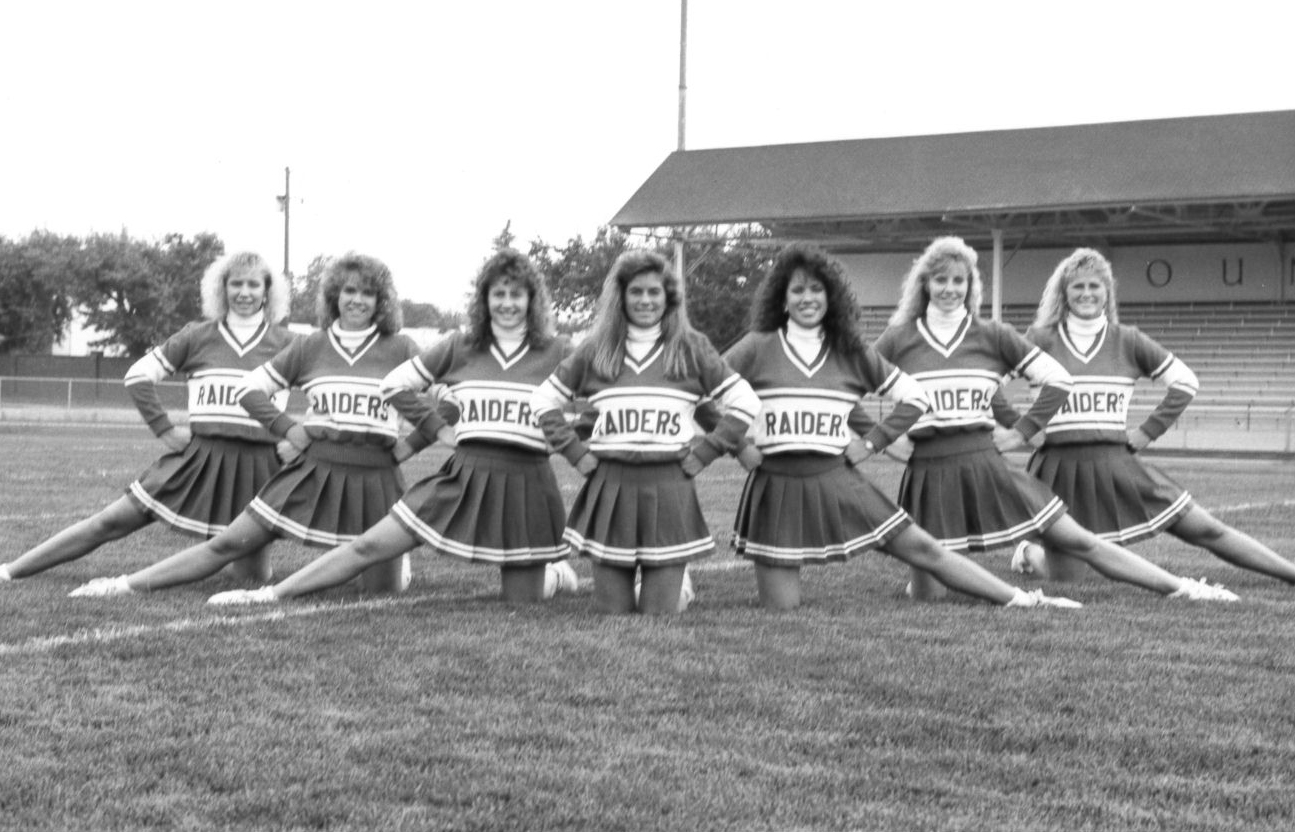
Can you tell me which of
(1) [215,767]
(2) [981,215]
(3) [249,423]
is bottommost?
(1) [215,767]

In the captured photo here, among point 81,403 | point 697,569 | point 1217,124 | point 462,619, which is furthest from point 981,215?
point 462,619

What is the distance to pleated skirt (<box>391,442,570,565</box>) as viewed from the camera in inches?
265

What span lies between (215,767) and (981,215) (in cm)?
3108

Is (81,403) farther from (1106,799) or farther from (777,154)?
(1106,799)

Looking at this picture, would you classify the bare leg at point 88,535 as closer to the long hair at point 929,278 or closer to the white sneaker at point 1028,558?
the long hair at point 929,278

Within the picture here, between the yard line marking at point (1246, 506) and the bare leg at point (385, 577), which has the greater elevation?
the bare leg at point (385, 577)

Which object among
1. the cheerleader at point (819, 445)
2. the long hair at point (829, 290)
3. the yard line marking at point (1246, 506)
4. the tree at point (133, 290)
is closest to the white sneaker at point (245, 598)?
the cheerleader at point (819, 445)

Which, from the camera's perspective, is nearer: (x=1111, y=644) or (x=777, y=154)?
(x=1111, y=644)

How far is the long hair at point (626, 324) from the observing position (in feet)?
21.6

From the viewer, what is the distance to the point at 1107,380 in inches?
306

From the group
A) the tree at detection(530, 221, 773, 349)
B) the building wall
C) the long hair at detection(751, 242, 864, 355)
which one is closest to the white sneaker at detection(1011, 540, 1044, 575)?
the long hair at detection(751, 242, 864, 355)

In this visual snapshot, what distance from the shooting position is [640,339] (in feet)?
21.9

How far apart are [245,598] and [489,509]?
1.01 metres

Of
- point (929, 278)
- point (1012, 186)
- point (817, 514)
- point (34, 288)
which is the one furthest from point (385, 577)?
point (34, 288)
